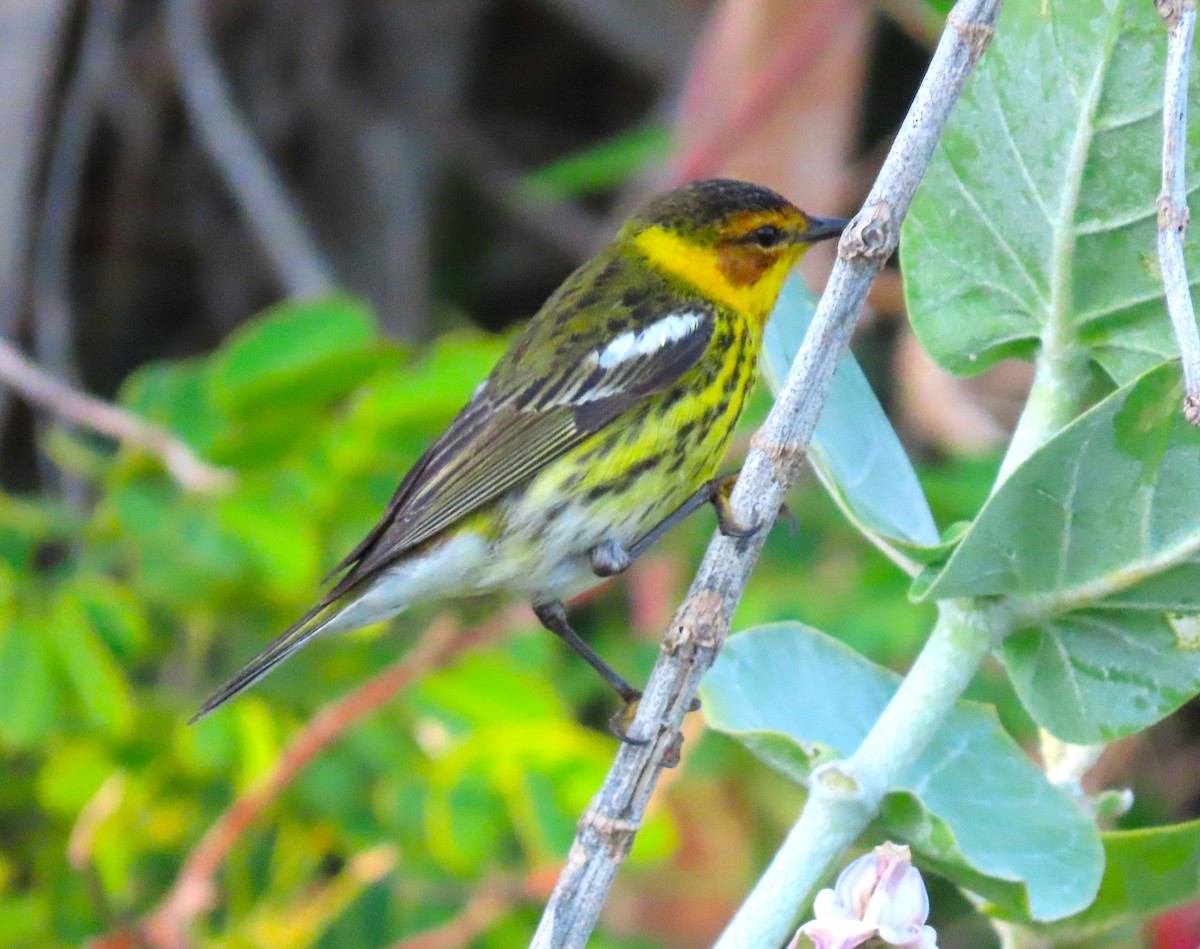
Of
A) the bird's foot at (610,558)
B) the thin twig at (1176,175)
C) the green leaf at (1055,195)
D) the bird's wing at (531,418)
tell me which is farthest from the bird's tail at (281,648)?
the thin twig at (1176,175)

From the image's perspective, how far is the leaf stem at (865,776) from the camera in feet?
3.38

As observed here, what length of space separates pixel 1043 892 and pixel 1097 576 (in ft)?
0.73

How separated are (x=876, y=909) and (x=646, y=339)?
146 cm

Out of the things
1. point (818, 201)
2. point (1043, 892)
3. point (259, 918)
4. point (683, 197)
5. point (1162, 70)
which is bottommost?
point (259, 918)

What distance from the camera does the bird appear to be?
82.1 inches

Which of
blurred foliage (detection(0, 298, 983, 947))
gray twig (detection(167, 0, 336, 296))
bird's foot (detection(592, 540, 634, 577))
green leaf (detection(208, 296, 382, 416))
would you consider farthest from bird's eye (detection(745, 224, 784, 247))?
gray twig (detection(167, 0, 336, 296))

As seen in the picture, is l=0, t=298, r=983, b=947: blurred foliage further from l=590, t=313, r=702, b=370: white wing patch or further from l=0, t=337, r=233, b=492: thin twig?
l=590, t=313, r=702, b=370: white wing patch

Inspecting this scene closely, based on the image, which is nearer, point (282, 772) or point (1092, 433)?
point (1092, 433)

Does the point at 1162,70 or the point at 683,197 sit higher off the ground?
the point at 1162,70

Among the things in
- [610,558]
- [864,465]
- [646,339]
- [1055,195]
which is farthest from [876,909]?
[646,339]

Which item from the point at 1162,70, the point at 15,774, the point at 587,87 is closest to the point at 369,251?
the point at 587,87

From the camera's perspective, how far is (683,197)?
8.06 feet

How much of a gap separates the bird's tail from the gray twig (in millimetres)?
2299

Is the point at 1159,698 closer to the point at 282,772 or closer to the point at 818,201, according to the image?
the point at 282,772
